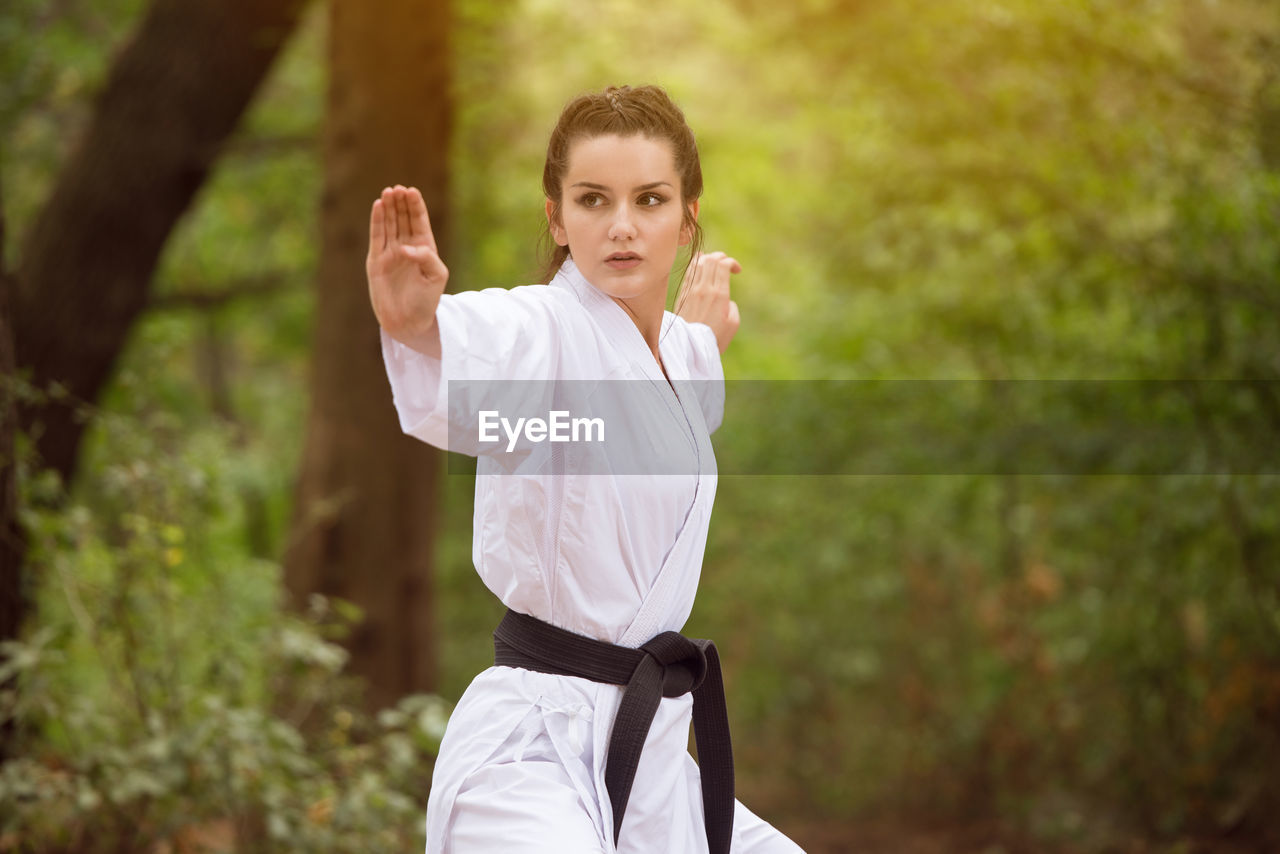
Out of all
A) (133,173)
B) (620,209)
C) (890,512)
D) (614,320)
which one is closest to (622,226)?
(620,209)

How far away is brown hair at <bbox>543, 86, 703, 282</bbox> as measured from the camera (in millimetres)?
1988

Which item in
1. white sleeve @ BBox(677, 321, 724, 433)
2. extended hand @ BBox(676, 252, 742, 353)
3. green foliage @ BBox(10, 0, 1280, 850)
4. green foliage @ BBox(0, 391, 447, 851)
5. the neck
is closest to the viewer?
the neck

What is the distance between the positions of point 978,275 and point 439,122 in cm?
273

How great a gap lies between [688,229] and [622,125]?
0.26 m

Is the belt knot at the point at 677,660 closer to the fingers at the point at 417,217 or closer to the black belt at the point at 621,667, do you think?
the black belt at the point at 621,667

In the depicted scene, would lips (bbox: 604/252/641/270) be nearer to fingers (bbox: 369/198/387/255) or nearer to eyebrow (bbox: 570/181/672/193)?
eyebrow (bbox: 570/181/672/193)

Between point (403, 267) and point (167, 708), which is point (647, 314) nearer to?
point (403, 267)

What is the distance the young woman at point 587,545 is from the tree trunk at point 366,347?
11.9ft

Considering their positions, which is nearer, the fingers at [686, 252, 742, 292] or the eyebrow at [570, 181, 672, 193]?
the eyebrow at [570, 181, 672, 193]

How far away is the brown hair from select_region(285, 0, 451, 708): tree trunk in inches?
141

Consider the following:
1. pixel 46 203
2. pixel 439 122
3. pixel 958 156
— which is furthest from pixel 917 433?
pixel 46 203

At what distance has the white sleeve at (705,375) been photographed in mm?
2477

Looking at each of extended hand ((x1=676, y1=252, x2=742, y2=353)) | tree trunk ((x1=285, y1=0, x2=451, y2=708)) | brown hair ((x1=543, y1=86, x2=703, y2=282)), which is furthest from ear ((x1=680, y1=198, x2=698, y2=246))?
tree trunk ((x1=285, y1=0, x2=451, y2=708))

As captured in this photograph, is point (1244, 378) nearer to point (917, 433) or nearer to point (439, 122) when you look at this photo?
point (917, 433)
